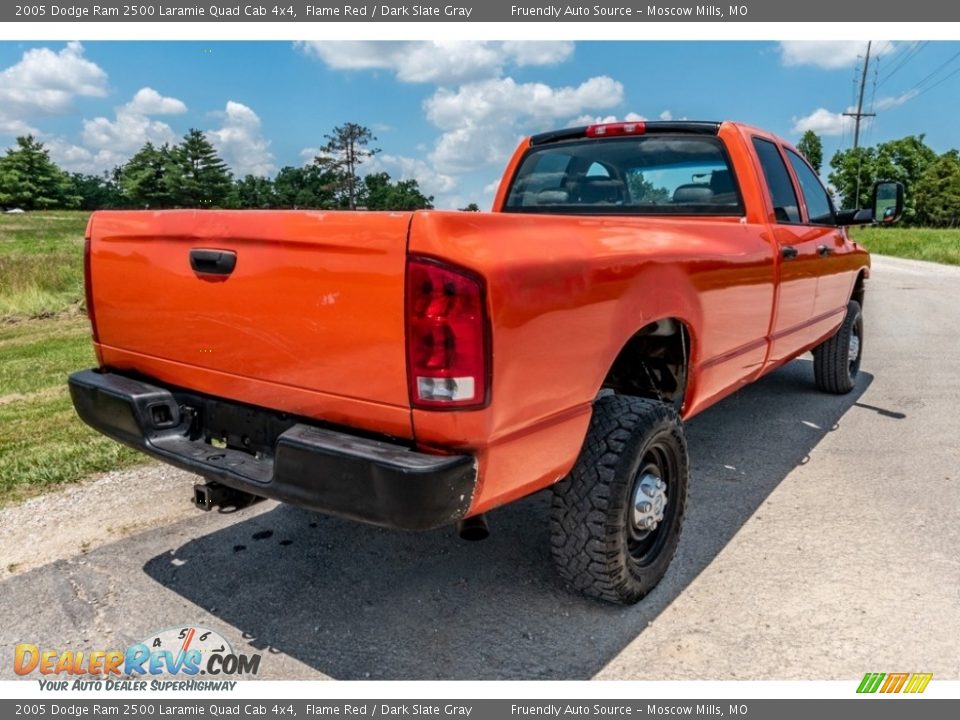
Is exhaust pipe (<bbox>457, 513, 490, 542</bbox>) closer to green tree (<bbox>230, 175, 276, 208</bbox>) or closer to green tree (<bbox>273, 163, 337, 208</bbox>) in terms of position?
green tree (<bbox>230, 175, 276, 208</bbox>)

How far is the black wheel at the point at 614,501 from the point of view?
2.66 meters

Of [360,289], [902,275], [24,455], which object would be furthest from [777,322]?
[902,275]

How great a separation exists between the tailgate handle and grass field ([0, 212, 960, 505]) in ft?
7.33

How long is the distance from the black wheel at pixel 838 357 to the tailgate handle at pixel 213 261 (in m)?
4.92

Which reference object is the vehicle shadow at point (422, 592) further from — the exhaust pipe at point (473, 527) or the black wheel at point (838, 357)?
the black wheel at point (838, 357)

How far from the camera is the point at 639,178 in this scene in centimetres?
435

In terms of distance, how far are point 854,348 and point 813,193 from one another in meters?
1.82

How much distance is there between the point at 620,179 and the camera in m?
4.40

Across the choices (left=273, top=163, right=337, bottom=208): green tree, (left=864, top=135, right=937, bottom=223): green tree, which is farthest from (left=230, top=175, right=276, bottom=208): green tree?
(left=864, top=135, right=937, bottom=223): green tree

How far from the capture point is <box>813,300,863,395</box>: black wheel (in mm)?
5988

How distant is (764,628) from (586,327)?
1.36 metres

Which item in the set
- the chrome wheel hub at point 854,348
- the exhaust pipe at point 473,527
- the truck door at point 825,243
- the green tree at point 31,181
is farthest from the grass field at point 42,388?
the green tree at point 31,181

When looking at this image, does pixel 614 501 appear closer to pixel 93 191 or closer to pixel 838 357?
pixel 838 357

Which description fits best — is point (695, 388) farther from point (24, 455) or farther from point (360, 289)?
point (24, 455)
